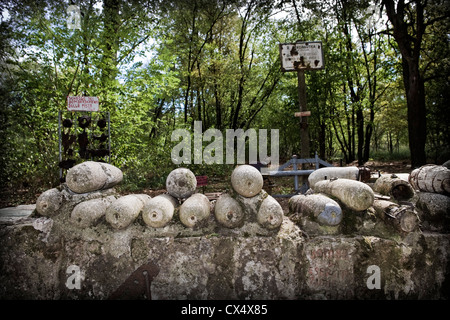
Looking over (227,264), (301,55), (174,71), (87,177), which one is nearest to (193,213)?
(227,264)

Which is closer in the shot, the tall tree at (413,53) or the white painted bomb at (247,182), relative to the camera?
the white painted bomb at (247,182)

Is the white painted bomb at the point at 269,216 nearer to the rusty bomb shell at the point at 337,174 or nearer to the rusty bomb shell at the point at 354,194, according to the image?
the rusty bomb shell at the point at 354,194

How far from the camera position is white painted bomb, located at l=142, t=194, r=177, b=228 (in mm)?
2398

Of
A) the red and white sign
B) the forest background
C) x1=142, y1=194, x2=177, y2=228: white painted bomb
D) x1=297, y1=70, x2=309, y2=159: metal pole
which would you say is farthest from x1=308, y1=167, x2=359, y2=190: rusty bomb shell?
the forest background

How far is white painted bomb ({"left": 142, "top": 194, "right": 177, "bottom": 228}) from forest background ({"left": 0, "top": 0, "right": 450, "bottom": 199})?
380 cm

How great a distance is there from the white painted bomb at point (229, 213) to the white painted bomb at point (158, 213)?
1.48 feet

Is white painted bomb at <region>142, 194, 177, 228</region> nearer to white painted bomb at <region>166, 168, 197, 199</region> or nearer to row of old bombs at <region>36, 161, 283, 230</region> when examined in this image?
row of old bombs at <region>36, 161, 283, 230</region>

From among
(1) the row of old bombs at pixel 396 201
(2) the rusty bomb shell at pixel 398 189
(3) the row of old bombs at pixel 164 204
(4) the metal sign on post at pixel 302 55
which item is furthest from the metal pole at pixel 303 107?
(3) the row of old bombs at pixel 164 204

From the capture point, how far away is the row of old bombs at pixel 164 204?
7.89ft

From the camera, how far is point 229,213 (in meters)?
2.40

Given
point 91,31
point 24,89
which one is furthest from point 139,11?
point 24,89

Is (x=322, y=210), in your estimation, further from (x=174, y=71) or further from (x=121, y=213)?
(x=174, y=71)

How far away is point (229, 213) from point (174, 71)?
6511mm

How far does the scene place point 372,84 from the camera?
13656mm
